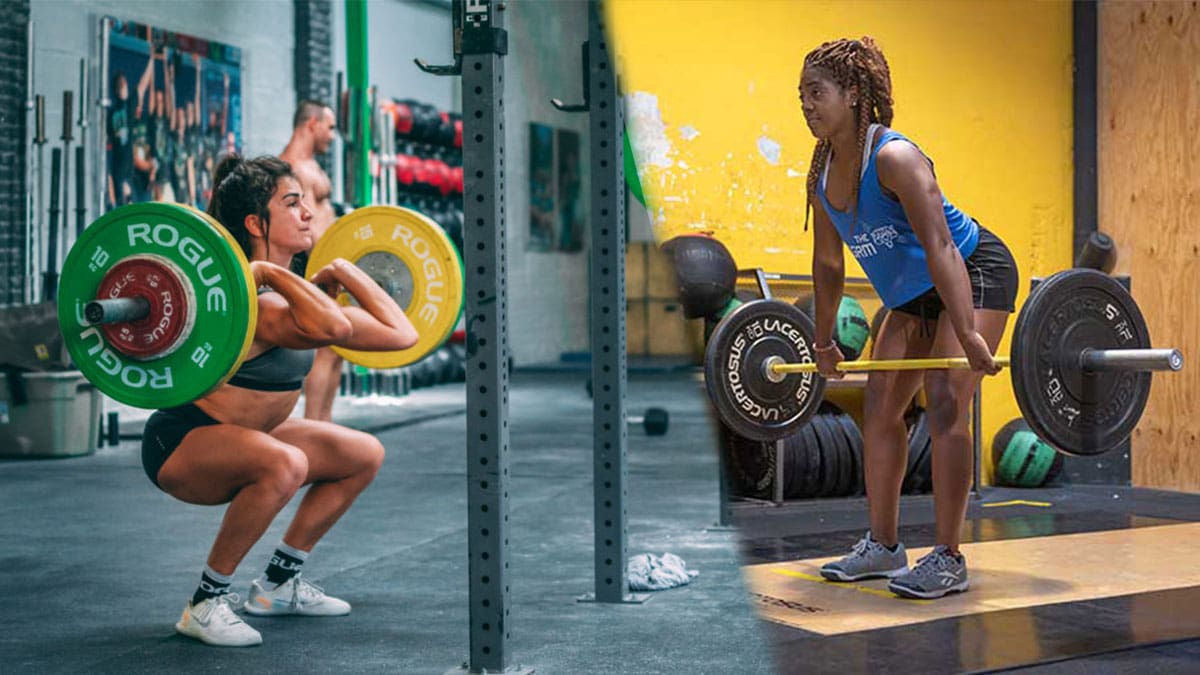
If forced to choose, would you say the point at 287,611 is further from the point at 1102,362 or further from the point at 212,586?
the point at 1102,362

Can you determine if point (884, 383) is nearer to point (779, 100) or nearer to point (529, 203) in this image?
point (779, 100)

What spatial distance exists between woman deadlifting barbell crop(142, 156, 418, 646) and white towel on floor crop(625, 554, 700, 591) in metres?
0.63

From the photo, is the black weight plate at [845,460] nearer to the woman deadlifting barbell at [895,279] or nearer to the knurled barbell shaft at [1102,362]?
the woman deadlifting barbell at [895,279]

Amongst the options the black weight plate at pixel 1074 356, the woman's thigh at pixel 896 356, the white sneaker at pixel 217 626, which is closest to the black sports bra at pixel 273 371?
the white sneaker at pixel 217 626

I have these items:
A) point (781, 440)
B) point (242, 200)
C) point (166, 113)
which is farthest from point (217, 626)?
point (166, 113)

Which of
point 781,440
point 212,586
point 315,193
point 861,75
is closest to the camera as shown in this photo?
point 861,75

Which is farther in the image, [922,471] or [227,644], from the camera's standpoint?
[922,471]

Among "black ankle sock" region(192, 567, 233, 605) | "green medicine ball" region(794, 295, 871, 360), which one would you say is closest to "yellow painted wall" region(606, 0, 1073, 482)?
"green medicine ball" region(794, 295, 871, 360)

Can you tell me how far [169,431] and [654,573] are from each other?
97 centimetres

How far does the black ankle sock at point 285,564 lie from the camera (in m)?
2.67

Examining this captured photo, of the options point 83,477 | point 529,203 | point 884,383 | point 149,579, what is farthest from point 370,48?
point 884,383

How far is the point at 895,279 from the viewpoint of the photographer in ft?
8.23

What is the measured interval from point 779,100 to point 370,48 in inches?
249

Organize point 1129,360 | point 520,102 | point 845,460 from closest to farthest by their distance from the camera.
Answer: point 1129,360 < point 845,460 < point 520,102
